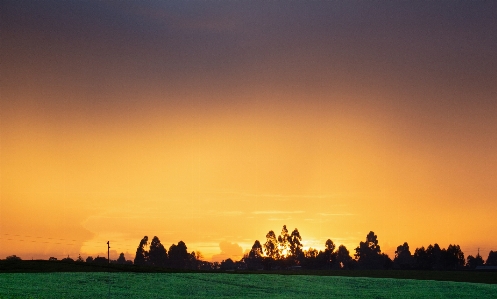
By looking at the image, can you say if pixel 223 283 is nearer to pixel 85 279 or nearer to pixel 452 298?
pixel 85 279

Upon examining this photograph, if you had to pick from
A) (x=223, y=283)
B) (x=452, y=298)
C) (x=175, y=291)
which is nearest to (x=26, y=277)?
(x=175, y=291)

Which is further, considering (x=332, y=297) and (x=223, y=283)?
(x=223, y=283)

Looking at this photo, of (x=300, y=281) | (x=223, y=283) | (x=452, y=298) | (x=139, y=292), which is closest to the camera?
(x=139, y=292)

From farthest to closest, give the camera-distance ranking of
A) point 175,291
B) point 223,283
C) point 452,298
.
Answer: point 223,283 → point 452,298 → point 175,291

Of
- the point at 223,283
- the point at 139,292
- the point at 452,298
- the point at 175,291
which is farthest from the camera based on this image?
the point at 223,283

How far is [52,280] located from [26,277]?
3.82 m

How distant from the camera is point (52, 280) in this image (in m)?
63.4

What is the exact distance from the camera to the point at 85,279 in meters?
66.3

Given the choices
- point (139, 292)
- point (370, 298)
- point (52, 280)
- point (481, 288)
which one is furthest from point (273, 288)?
point (481, 288)

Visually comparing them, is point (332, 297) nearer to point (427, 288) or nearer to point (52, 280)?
point (427, 288)

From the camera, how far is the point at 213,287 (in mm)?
67875

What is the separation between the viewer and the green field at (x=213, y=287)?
55191 millimetres

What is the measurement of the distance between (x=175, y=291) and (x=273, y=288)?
13.2 metres

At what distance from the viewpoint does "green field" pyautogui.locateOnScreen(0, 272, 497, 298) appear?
55191mm
